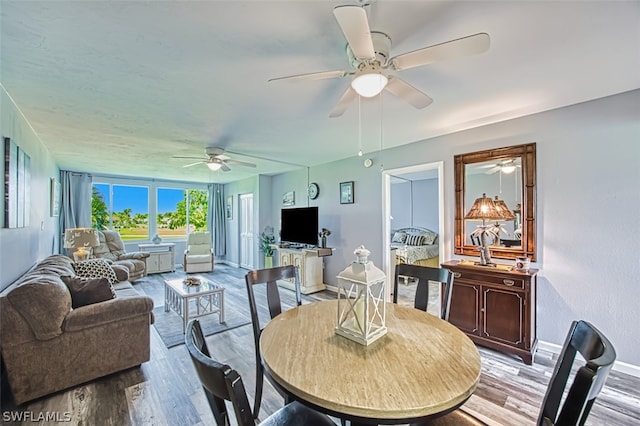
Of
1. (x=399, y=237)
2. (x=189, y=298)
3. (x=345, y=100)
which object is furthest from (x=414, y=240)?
(x=345, y=100)

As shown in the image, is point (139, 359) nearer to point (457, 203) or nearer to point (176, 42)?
point (176, 42)

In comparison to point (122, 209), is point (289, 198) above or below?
above

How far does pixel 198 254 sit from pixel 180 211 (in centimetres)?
186

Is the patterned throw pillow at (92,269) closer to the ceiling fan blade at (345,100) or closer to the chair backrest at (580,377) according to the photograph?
the ceiling fan blade at (345,100)

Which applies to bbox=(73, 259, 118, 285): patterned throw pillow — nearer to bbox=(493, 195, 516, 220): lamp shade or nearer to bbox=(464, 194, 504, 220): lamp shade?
bbox=(464, 194, 504, 220): lamp shade

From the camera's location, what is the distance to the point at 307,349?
1.21 metres

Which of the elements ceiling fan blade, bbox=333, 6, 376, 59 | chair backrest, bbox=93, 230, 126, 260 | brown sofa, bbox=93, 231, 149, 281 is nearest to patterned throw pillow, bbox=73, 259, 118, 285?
brown sofa, bbox=93, 231, 149, 281

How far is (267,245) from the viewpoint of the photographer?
598 centimetres

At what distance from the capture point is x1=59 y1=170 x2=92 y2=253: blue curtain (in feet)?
19.7

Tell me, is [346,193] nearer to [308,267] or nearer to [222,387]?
[308,267]

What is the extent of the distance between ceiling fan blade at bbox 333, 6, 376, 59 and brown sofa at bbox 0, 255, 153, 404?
2.66 m

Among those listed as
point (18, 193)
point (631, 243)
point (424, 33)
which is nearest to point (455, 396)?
point (424, 33)

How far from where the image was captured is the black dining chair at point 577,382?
713 millimetres

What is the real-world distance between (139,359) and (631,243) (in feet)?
14.5
